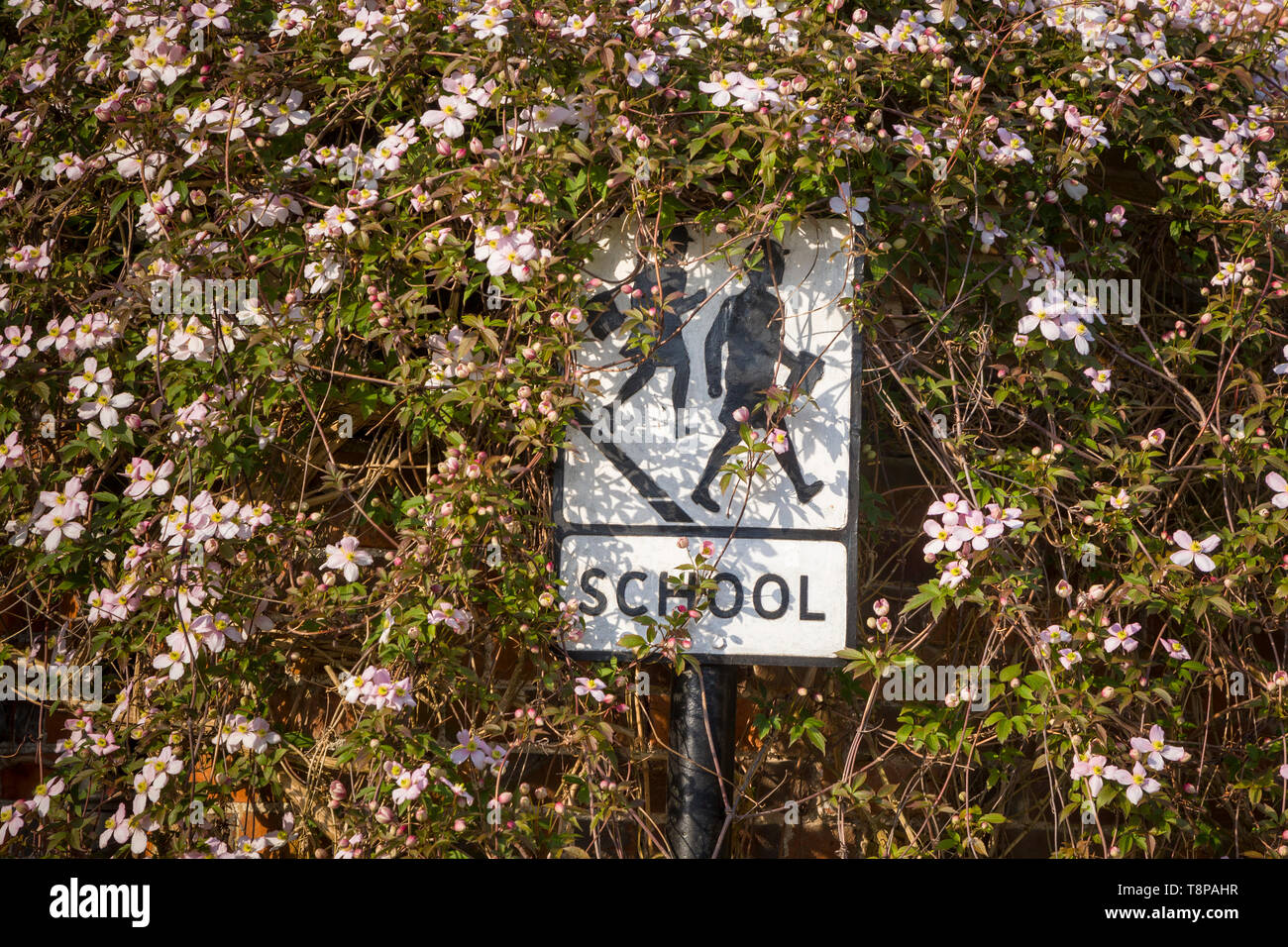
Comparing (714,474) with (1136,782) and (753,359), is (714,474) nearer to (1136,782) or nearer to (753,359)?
(753,359)

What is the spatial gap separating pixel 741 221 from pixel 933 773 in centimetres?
113

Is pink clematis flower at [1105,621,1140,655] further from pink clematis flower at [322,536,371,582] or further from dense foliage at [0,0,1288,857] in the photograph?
pink clematis flower at [322,536,371,582]

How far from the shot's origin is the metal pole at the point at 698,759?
1666 mm

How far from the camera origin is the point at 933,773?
1.85m

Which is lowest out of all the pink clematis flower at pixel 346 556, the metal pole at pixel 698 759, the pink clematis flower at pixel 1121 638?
the metal pole at pixel 698 759

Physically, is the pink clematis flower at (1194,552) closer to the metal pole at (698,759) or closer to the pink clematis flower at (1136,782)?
the pink clematis flower at (1136,782)

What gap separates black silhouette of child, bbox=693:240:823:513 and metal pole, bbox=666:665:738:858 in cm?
33

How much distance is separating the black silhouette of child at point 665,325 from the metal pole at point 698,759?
1.61ft

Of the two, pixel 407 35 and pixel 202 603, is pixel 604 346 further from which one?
pixel 202 603

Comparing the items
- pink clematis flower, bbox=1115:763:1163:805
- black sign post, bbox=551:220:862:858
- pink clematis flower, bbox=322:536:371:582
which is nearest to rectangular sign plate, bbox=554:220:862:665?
black sign post, bbox=551:220:862:858

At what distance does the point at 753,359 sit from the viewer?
1654 millimetres

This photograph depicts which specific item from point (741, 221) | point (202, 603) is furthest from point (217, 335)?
point (741, 221)

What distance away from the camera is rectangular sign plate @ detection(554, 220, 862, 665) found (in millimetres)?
1600

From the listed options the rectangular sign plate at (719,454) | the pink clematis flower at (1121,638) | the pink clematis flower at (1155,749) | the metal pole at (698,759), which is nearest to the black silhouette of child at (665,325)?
the rectangular sign plate at (719,454)
